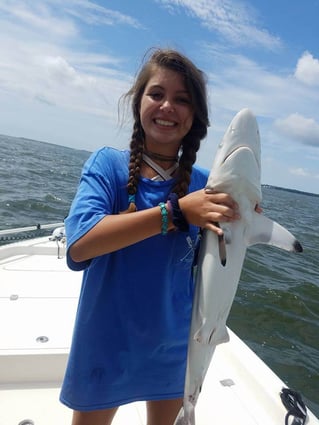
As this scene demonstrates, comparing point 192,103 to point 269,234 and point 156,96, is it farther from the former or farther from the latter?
point 269,234

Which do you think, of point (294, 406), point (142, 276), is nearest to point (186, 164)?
point (142, 276)

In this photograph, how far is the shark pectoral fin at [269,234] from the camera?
190cm

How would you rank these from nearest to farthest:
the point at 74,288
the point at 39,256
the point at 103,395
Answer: the point at 103,395, the point at 74,288, the point at 39,256

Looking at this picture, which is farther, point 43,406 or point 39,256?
point 39,256

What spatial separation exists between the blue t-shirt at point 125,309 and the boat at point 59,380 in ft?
4.40

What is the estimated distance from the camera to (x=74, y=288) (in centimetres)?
476

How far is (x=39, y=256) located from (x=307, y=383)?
14.9 feet

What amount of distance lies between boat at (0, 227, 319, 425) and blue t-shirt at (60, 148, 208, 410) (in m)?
1.34

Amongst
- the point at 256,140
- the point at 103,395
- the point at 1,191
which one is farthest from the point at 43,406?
the point at 1,191

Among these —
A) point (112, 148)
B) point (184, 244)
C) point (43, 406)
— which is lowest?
point (43, 406)

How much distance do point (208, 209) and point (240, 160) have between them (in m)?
0.29

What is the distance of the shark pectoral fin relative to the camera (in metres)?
1.90

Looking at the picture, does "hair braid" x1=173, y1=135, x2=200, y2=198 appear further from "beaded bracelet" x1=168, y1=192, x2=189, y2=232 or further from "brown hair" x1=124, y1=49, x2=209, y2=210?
"beaded bracelet" x1=168, y1=192, x2=189, y2=232

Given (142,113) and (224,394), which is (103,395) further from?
(224,394)
